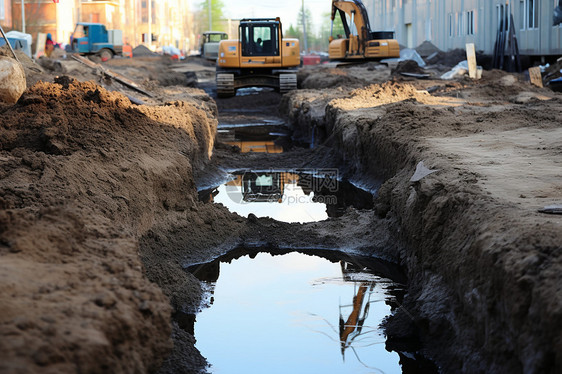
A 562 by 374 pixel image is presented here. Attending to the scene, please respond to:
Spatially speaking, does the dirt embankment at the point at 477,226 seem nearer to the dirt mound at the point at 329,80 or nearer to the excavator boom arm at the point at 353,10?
the dirt mound at the point at 329,80

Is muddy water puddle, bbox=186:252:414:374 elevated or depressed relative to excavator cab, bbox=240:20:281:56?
depressed

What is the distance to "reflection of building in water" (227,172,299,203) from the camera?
11074mm

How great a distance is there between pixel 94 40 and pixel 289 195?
32.9 m

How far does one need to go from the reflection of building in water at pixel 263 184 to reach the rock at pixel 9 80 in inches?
144

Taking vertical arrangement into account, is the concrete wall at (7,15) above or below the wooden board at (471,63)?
above

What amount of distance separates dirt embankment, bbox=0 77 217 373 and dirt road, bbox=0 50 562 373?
0.04 ft

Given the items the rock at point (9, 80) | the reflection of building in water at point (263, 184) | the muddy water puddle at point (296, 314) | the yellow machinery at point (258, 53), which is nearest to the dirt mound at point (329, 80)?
the yellow machinery at point (258, 53)

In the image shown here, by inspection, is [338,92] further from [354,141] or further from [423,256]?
[423,256]

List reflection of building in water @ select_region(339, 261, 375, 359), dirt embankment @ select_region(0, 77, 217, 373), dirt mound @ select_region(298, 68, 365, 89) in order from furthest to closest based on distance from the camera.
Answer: dirt mound @ select_region(298, 68, 365, 89) → reflection of building in water @ select_region(339, 261, 375, 359) → dirt embankment @ select_region(0, 77, 217, 373)

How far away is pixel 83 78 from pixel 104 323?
557 inches

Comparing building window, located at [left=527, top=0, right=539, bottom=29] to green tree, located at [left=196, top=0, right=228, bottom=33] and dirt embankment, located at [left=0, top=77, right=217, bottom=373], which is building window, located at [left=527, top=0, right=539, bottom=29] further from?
green tree, located at [left=196, top=0, right=228, bottom=33]

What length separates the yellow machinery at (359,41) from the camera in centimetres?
2597

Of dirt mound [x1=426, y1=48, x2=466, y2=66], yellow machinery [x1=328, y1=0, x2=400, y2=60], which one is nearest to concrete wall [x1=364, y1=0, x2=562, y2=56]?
dirt mound [x1=426, y1=48, x2=466, y2=66]

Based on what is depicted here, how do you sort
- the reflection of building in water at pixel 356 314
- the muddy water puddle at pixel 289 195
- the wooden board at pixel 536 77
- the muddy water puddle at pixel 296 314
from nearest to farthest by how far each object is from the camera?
the muddy water puddle at pixel 296 314 < the reflection of building in water at pixel 356 314 < the muddy water puddle at pixel 289 195 < the wooden board at pixel 536 77
